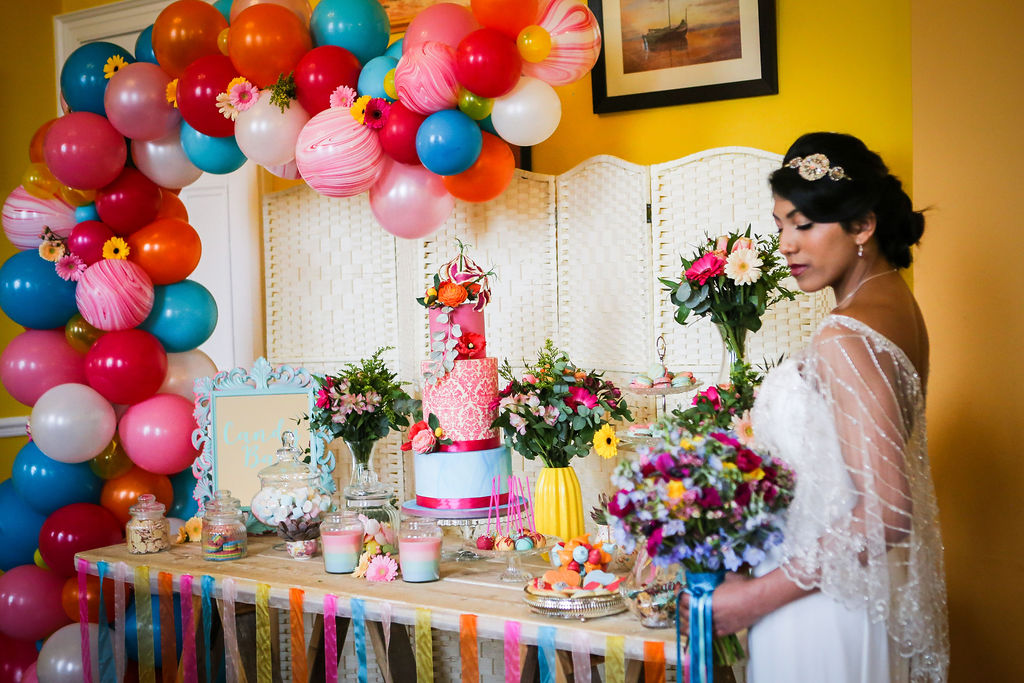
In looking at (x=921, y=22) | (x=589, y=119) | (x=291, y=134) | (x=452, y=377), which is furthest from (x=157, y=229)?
(x=921, y=22)

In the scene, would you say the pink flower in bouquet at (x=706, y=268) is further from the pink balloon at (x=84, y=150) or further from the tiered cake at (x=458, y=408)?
the pink balloon at (x=84, y=150)

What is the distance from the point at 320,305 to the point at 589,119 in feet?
4.22

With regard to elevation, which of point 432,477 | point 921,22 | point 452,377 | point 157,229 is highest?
point 921,22

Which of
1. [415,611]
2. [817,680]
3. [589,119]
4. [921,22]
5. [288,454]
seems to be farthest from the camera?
[589,119]

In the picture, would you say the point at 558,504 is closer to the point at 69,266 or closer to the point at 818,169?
the point at 818,169

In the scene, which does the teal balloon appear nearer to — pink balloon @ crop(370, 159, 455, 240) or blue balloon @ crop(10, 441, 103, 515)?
pink balloon @ crop(370, 159, 455, 240)

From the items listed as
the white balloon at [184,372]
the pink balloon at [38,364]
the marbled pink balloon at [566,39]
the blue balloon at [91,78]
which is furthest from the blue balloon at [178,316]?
the marbled pink balloon at [566,39]

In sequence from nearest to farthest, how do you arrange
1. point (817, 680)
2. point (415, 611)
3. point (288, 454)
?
point (817, 680) < point (415, 611) < point (288, 454)

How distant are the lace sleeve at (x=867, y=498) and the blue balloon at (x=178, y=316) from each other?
7.41ft

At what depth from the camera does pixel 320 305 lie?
368 centimetres

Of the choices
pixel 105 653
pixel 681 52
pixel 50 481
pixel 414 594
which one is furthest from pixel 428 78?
pixel 105 653

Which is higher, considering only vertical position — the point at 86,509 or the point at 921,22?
the point at 921,22

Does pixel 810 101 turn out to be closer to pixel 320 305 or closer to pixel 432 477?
pixel 432 477

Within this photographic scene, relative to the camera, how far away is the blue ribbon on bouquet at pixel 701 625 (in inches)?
69.9
